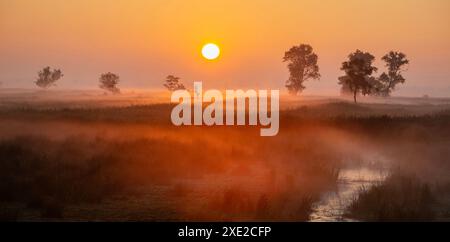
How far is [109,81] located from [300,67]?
2287mm

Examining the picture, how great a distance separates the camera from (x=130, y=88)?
7.15m

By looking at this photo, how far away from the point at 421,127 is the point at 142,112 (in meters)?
3.41

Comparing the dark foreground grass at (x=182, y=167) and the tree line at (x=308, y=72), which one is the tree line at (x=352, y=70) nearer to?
the tree line at (x=308, y=72)

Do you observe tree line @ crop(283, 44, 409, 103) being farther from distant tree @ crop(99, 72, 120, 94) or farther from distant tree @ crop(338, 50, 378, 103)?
distant tree @ crop(99, 72, 120, 94)

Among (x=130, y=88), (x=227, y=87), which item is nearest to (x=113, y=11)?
(x=130, y=88)

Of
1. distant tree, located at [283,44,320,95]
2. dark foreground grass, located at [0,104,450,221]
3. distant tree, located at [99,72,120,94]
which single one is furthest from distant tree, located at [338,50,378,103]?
distant tree, located at [99,72,120,94]

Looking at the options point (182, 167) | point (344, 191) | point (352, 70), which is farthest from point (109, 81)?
point (344, 191)

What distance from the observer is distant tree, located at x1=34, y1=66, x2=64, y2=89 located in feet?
22.8

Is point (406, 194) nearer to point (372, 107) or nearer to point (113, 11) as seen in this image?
point (372, 107)

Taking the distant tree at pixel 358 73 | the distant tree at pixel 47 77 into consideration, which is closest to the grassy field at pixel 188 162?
the distant tree at pixel 47 77

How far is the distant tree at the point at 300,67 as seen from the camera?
7.02m

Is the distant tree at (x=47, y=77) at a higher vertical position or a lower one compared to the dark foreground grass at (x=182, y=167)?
higher

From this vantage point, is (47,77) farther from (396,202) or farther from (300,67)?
(396,202)

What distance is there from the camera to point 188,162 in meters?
6.96
